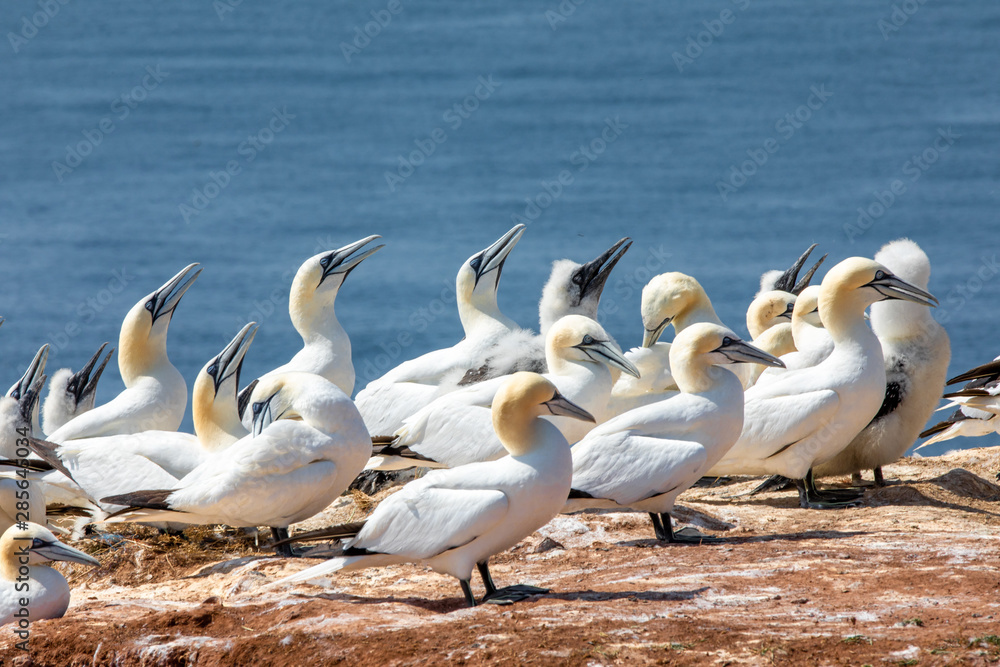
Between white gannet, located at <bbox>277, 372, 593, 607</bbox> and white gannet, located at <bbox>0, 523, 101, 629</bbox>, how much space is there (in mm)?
1221

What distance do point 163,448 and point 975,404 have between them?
496 cm

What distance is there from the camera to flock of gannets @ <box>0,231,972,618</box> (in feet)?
20.2

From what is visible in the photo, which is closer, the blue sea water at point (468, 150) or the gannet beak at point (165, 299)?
the gannet beak at point (165, 299)

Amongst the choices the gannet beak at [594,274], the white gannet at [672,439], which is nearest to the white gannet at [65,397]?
the gannet beak at [594,274]

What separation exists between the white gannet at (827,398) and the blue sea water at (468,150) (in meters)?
15.8

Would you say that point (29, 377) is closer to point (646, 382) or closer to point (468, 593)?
point (646, 382)

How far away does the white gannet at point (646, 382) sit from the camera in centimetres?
911

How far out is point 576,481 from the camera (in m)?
6.98

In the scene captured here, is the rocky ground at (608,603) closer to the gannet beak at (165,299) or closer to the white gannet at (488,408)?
the white gannet at (488,408)

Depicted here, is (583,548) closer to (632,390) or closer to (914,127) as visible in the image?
(632,390)

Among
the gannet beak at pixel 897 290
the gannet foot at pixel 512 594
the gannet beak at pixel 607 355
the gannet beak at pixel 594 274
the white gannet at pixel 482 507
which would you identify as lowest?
the gannet foot at pixel 512 594

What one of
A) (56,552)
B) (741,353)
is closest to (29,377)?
(56,552)

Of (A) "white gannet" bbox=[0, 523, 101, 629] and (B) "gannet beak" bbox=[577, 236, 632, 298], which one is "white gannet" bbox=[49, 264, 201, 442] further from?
(B) "gannet beak" bbox=[577, 236, 632, 298]

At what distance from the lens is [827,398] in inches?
313
